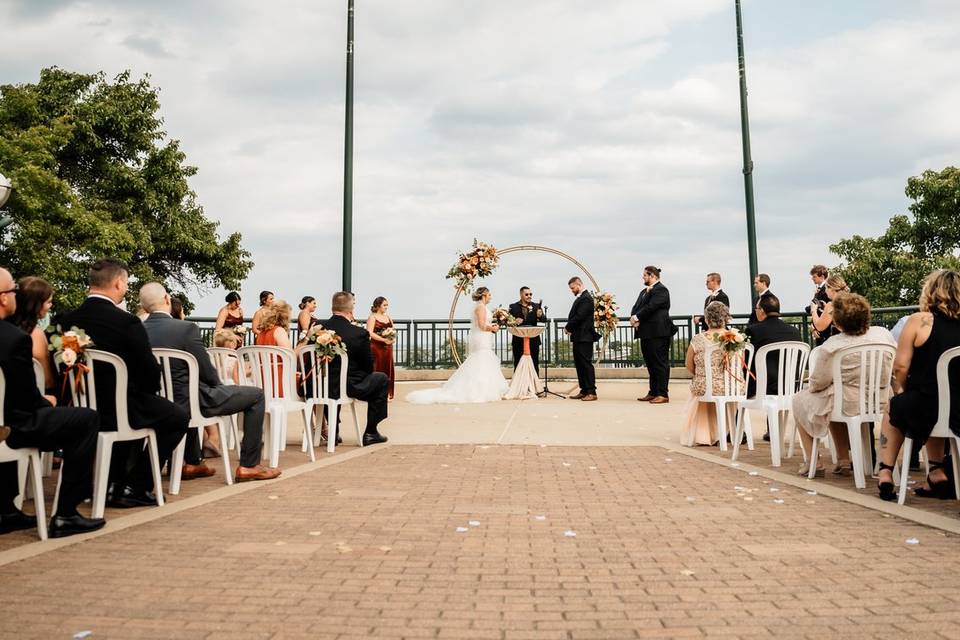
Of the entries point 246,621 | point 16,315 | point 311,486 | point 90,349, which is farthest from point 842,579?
point 16,315

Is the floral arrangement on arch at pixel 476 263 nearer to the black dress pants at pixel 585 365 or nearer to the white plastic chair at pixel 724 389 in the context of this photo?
the black dress pants at pixel 585 365

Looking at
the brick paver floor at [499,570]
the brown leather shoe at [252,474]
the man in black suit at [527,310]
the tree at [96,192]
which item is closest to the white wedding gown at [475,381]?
the man in black suit at [527,310]

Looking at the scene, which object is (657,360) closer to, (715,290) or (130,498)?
(715,290)

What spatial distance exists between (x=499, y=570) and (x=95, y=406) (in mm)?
3244

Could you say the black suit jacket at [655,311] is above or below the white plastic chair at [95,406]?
above

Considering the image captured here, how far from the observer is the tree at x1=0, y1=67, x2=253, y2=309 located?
25328 mm

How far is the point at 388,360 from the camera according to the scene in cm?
Result: 1509

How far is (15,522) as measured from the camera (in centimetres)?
524

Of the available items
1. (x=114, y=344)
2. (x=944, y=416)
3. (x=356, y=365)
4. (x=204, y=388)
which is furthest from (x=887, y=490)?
(x=356, y=365)

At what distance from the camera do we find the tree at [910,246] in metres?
31.0

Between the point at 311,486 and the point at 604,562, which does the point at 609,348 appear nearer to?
the point at 311,486

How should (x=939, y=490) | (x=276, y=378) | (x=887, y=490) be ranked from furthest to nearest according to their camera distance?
(x=276, y=378), (x=939, y=490), (x=887, y=490)

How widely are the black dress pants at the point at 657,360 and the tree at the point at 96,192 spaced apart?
1876 cm

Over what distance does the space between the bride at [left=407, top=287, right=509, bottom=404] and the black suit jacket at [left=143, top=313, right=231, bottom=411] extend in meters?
9.18
